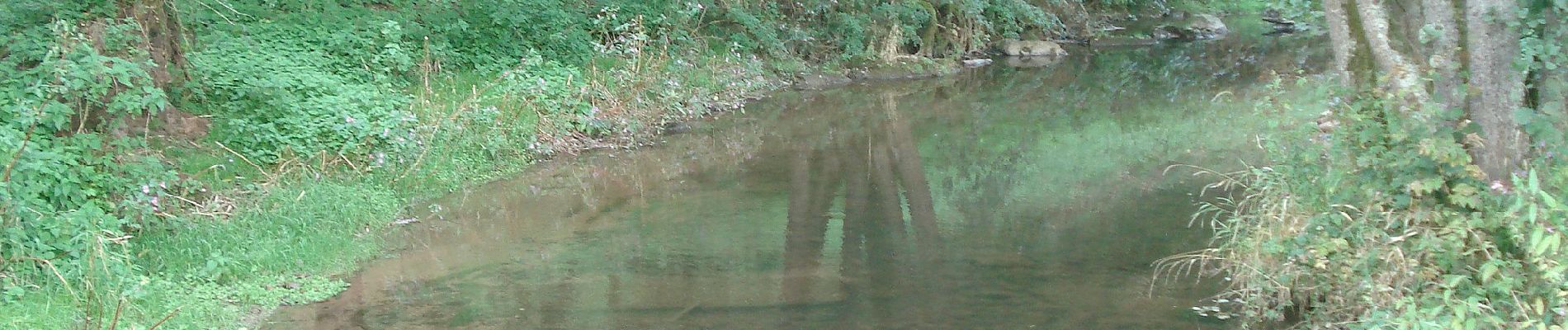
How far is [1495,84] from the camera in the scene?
5.37 m

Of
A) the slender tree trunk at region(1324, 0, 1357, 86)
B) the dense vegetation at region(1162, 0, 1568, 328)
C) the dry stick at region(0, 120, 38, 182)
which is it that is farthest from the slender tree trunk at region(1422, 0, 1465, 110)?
the dry stick at region(0, 120, 38, 182)

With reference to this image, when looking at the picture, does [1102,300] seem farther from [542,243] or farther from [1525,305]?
[542,243]

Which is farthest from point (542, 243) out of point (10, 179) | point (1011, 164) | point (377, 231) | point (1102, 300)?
point (1011, 164)

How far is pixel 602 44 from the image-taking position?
14.3 m

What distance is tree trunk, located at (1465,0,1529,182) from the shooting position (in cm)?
529

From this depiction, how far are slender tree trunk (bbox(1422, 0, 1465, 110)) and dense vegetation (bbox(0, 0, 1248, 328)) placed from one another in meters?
6.15

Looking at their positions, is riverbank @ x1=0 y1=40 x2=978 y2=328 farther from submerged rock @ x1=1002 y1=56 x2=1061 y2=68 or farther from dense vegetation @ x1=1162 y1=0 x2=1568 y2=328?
submerged rock @ x1=1002 y1=56 x2=1061 y2=68

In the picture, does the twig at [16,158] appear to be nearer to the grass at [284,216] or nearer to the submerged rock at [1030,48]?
the grass at [284,216]

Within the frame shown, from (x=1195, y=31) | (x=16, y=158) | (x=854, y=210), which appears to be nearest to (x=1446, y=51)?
(x=854, y=210)

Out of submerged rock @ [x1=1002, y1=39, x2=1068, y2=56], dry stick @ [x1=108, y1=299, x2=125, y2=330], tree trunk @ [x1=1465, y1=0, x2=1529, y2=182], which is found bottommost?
submerged rock @ [x1=1002, y1=39, x2=1068, y2=56]

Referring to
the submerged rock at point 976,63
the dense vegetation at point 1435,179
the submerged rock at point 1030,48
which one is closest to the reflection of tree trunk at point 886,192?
the dense vegetation at point 1435,179

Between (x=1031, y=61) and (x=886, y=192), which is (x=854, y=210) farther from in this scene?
(x=1031, y=61)

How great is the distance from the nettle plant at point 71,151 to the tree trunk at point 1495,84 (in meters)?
6.79

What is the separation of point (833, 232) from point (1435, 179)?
4549 mm
